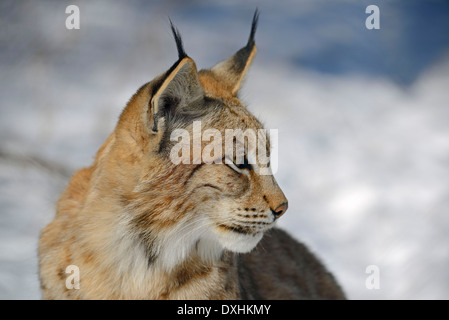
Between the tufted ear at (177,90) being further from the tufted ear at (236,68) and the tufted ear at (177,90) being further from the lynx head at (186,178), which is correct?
the tufted ear at (236,68)

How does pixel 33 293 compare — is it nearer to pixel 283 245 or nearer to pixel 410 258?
pixel 283 245

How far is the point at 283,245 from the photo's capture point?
15.4 feet

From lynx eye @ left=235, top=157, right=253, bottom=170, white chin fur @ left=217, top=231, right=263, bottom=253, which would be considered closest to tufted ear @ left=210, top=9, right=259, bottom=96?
lynx eye @ left=235, top=157, right=253, bottom=170

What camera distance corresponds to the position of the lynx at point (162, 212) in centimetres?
285

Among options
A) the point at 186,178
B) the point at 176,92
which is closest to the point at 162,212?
the point at 186,178

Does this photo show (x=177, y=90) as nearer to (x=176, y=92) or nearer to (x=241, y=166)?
(x=176, y=92)

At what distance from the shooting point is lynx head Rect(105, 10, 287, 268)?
2844mm

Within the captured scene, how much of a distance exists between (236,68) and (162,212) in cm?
129

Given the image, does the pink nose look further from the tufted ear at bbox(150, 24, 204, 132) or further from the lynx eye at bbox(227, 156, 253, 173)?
the tufted ear at bbox(150, 24, 204, 132)

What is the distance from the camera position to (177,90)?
9.27 ft

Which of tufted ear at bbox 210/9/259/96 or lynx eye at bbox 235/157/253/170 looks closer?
lynx eye at bbox 235/157/253/170

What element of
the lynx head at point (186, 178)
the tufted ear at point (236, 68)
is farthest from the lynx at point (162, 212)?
the tufted ear at point (236, 68)
